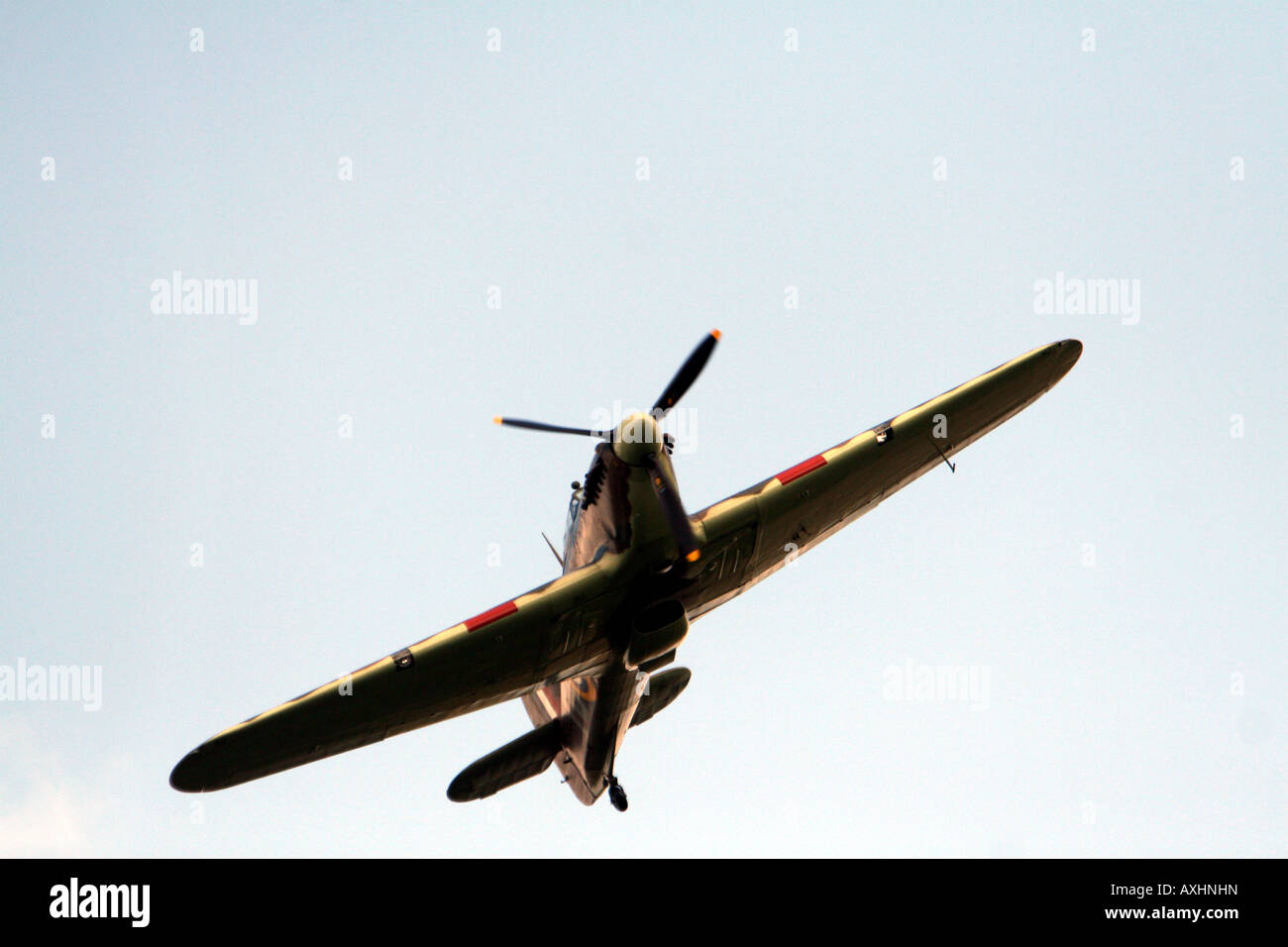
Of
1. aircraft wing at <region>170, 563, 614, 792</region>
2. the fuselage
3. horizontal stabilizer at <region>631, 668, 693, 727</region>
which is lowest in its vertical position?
horizontal stabilizer at <region>631, 668, 693, 727</region>

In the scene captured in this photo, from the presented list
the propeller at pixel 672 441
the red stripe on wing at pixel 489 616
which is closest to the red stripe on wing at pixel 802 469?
the propeller at pixel 672 441

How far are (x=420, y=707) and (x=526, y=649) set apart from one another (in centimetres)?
226

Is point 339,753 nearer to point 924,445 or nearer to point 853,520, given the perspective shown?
point 853,520

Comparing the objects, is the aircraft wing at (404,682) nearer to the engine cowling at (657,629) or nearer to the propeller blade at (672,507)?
the engine cowling at (657,629)

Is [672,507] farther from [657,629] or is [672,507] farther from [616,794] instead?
[616,794]

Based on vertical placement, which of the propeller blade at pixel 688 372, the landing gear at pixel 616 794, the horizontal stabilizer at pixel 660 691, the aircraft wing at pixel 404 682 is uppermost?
the propeller blade at pixel 688 372

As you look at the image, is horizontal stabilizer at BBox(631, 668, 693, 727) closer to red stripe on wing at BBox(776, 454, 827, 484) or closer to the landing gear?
the landing gear

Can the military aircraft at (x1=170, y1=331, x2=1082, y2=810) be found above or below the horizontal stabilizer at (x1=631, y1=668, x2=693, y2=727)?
above

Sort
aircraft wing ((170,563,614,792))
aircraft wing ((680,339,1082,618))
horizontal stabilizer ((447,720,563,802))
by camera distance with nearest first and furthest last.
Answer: aircraft wing ((170,563,614,792)), aircraft wing ((680,339,1082,618)), horizontal stabilizer ((447,720,563,802))

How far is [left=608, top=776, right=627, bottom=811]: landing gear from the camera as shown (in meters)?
25.0

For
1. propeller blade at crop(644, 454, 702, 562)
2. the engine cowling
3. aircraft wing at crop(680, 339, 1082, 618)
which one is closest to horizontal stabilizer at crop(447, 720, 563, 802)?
aircraft wing at crop(680, 339, 1082, 618)

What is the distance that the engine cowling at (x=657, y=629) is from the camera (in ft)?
65.6

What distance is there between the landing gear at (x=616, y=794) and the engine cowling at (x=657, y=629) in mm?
6049

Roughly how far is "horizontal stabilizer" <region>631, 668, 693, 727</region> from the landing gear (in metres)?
1.28
